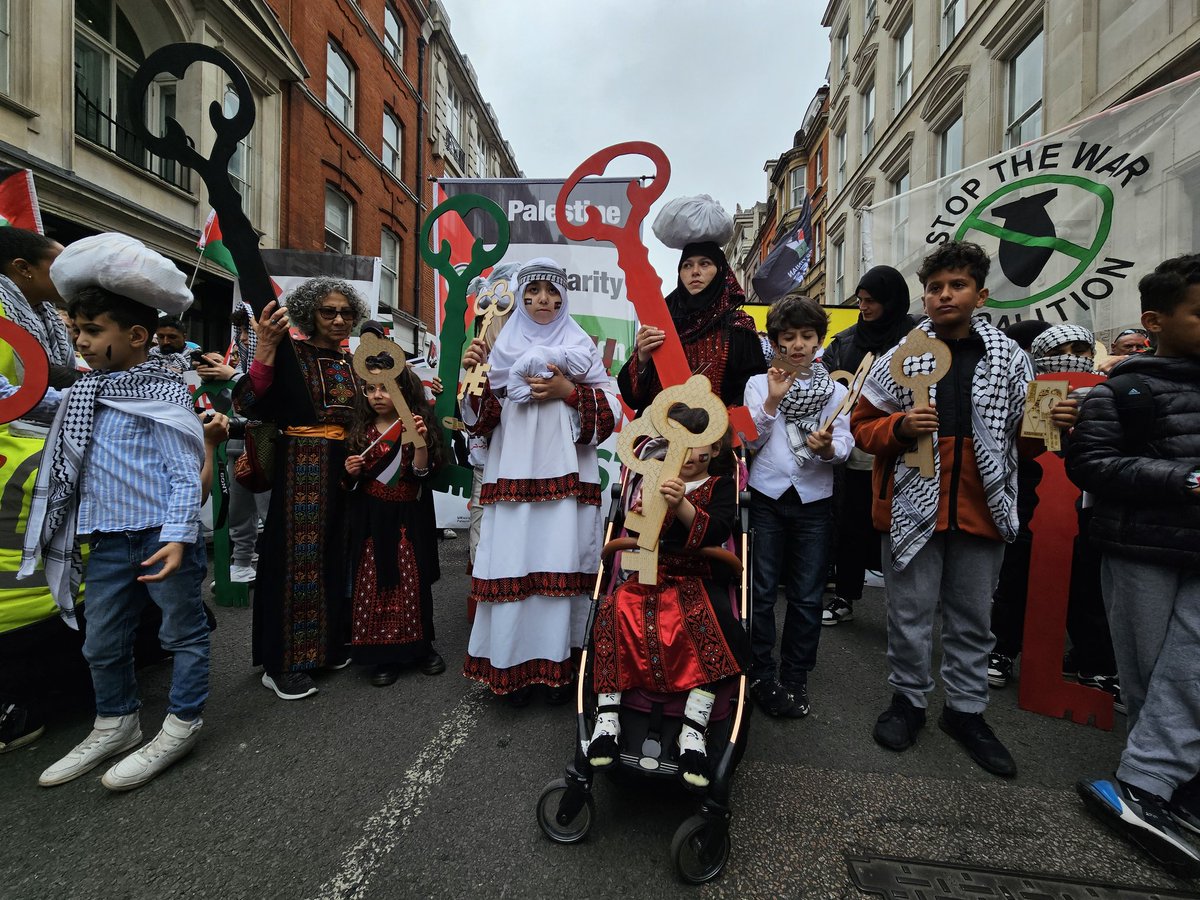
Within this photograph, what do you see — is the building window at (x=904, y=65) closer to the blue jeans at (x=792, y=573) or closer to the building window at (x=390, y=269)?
the building window at (x=390, y=269)

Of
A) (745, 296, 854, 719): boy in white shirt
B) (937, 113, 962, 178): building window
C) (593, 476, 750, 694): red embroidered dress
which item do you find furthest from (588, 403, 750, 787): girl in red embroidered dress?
(937, 113, 962, 178): building window

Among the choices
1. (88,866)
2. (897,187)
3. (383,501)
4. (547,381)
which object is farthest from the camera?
(897,187)

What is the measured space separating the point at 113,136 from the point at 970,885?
11.6 metres

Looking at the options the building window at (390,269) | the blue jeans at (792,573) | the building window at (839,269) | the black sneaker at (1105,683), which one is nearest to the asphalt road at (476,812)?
the blue jeans at (792,573)

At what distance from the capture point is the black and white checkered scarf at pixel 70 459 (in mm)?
2012

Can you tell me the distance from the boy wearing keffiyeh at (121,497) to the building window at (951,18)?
1429 centimetres

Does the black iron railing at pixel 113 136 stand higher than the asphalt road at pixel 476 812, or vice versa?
the black iron railing at pixel 113 136

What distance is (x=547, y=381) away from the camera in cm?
254

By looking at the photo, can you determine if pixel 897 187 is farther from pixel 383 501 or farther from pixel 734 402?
pixel 383 501

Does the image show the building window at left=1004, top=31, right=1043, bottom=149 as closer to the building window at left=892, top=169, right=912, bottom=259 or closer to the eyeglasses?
the building window at left=892, top=169, right=912, bottom=259

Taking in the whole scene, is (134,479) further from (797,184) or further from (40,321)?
(797,184)

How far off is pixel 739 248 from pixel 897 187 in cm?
3778

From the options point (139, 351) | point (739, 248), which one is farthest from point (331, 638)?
point (739, 248)

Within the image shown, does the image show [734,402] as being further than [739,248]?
No
